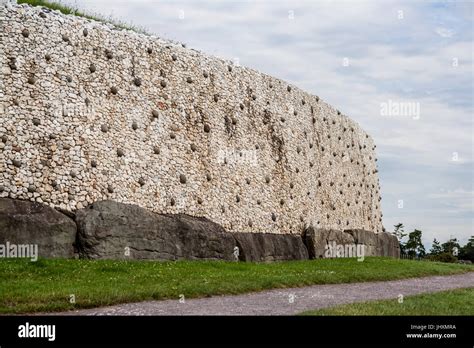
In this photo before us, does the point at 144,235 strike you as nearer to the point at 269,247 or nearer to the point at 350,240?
the point at 269,247

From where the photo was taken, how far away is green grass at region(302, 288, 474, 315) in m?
16.3

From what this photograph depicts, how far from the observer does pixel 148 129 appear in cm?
3119

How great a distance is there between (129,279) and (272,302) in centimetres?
561

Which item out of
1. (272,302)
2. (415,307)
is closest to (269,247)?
(272,302)

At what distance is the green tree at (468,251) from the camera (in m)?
84.9

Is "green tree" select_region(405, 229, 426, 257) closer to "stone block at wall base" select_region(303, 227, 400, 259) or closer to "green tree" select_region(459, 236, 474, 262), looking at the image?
"green tree" select_region(459, 236, 474, 262)

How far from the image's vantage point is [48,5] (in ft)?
105

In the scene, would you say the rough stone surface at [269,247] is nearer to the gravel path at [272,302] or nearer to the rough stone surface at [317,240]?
the rough stone surface at [317,240]
